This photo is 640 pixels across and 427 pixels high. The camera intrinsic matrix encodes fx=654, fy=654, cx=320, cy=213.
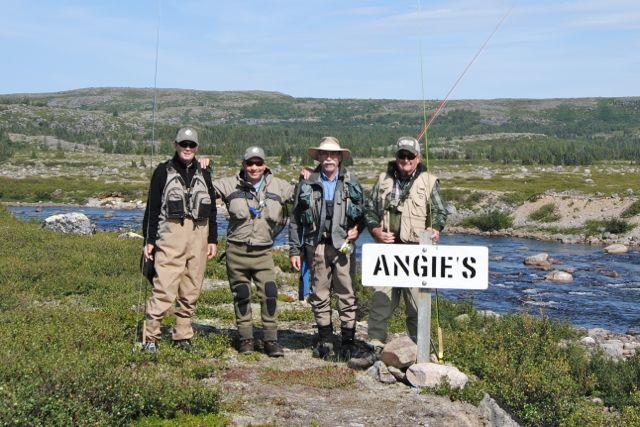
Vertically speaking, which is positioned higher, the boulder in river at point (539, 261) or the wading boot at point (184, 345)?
the wading boot at point (184, 345)

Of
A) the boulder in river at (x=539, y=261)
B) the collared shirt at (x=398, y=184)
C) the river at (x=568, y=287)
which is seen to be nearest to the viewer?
the collared shirt at (x=398, y=184)

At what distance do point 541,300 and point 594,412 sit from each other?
42.7 ft

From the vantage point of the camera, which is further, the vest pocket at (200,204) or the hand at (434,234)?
the vest pocket at (200,204)

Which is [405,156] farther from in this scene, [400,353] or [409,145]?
[400,353]

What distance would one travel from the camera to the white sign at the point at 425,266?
279 inches

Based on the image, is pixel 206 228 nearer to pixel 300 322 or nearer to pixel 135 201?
pixel 300 322

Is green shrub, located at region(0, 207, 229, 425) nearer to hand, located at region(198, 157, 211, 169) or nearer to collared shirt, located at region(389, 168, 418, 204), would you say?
hand, located at region(198, 157, 211, 169)

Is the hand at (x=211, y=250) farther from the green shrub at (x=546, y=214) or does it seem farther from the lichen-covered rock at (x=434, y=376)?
the green shrub at (x=546, y=214)

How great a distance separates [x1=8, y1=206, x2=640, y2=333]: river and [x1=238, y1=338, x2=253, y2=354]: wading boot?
618 centimetres

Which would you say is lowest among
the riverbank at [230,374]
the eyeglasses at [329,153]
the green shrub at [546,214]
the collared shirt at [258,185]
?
the riverbank at [230,374]

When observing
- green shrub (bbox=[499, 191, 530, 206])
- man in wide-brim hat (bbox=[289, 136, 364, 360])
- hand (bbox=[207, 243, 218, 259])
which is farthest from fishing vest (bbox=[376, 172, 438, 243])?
green shrub (bbox=[499, 191, 530, 206])

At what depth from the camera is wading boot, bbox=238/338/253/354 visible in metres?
8.34

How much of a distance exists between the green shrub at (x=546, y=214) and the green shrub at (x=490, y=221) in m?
1.45

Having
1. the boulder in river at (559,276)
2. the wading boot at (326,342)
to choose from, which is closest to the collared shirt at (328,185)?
the wading boot at (326,342)
